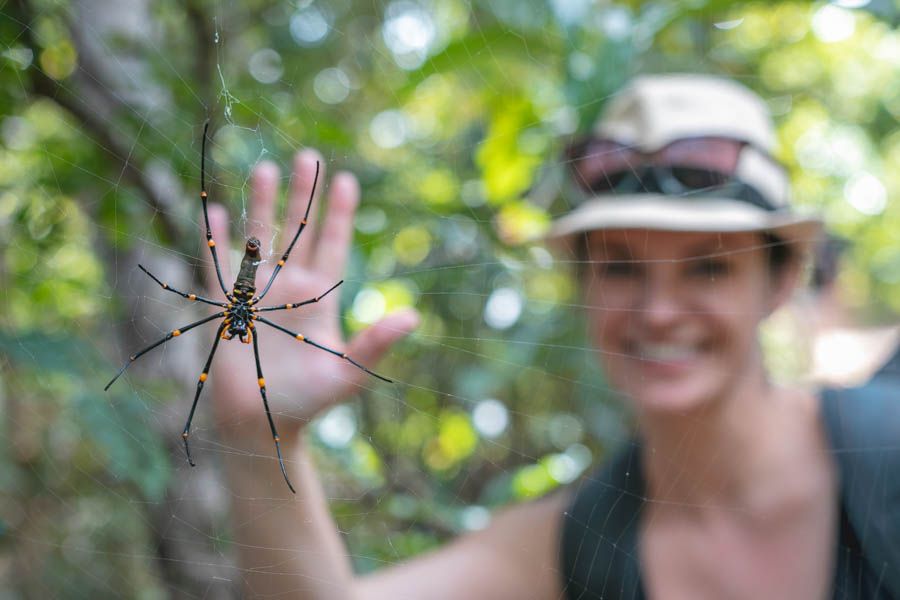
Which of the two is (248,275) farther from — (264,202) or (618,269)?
(618,269)

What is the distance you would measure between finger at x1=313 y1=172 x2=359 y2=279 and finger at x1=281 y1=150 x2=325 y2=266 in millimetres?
49

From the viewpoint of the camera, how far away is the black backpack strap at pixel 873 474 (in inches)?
70.9

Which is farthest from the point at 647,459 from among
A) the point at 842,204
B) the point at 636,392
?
the point at 842,204

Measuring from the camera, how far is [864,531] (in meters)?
1.88

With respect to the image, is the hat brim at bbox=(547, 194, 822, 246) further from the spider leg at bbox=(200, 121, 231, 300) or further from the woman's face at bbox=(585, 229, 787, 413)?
the spider leg at bbox=(200, 121, 231, 300)

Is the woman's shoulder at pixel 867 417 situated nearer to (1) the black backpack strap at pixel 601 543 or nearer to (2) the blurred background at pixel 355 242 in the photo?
(1) the black backpack strap at pixel 601 543

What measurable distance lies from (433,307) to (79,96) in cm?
158

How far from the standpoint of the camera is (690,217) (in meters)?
2.01

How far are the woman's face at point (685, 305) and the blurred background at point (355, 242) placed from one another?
1.20 ft

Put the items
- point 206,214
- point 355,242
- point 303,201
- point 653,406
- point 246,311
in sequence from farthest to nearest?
1. point 653,406
2. point 355,242
3. point 246,311
4. point 303,201
5. point 206,214

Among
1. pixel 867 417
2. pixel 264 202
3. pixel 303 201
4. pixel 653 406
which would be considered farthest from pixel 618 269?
pixel 264 202

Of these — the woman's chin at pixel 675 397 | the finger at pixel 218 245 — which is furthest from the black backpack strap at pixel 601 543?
the finger at pixel 218 245

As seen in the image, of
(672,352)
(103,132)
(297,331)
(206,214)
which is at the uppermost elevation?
(103,132)

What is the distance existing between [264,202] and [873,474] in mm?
1768
